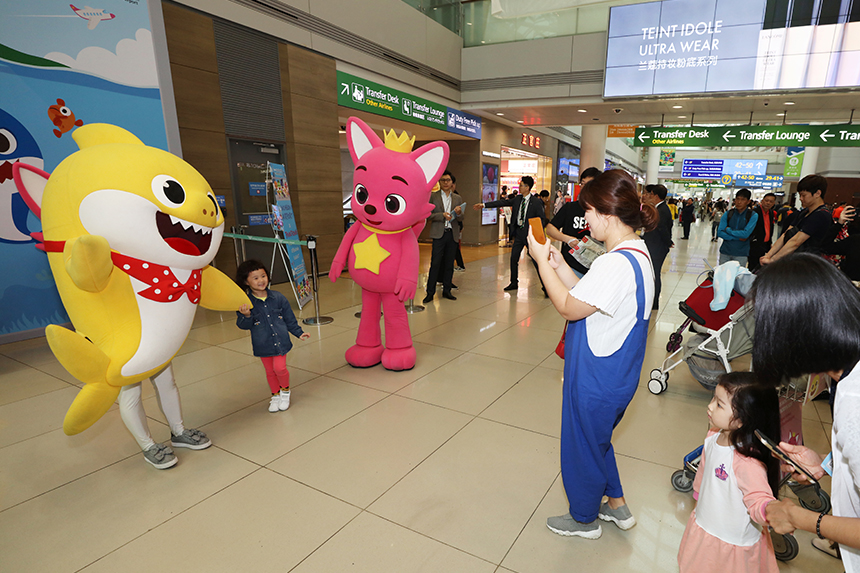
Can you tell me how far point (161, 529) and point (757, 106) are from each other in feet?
37.4

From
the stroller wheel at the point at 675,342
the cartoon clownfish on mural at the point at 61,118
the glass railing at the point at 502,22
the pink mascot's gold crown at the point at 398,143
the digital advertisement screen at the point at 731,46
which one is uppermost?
the glass railing at the point at 502,22

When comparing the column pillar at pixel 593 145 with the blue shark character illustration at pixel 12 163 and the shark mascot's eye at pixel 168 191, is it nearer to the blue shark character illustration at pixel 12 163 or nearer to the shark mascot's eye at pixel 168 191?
the blue shark character illustration at pixel 12 163

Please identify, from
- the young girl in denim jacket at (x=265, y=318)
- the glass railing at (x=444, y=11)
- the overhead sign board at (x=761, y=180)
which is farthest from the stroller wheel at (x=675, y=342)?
the overhead sign board at (x=761, y=180)

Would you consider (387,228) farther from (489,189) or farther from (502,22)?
(489,189)

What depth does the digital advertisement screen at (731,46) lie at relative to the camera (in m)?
7.16

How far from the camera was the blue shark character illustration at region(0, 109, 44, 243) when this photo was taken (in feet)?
13.1

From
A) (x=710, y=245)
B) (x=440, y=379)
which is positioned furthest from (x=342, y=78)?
(x=710, y=245)

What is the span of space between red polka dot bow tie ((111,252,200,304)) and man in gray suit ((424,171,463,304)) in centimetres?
398

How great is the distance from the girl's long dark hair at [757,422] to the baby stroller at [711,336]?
1.61 m

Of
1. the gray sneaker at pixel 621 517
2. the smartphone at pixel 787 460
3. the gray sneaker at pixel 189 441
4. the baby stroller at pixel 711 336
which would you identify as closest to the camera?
the smartphone at pixel 787 460

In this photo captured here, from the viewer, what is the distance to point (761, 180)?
26188 millimetres

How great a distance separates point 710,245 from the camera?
14.8 meters

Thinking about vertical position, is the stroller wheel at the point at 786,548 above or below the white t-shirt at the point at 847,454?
below

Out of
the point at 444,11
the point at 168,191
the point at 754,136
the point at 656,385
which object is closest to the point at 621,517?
the point at 656,385
